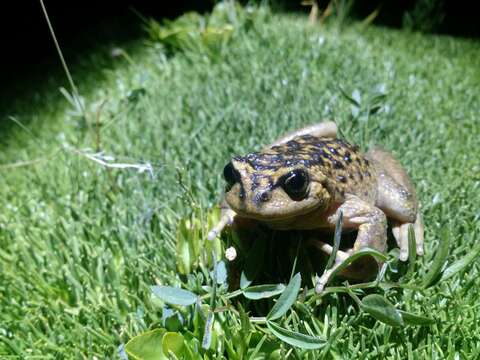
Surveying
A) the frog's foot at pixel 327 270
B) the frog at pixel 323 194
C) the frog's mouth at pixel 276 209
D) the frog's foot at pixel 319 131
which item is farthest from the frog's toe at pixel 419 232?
the frog's foot at pixel 319 131

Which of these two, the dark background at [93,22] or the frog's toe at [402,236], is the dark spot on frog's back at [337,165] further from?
the dark background at [93,22]

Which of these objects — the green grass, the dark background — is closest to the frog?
the green grass

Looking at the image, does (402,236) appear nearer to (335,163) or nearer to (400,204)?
(400,204)

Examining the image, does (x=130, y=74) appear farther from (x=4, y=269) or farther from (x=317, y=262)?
(x=317, y=262)

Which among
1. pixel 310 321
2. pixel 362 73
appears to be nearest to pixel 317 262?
pixel 310 321

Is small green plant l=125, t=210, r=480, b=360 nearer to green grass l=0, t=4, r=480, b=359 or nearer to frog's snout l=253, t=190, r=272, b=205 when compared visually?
green grass l=0, t=4, r=480, b=359
